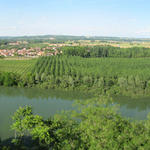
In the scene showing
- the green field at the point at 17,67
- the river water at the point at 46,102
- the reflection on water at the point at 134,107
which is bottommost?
the reflection on water at the point at 134,107

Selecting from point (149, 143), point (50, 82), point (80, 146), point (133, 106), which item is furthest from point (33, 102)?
point (149, 143)

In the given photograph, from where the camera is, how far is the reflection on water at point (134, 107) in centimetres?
1885

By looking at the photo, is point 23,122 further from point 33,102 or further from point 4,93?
point 4,93

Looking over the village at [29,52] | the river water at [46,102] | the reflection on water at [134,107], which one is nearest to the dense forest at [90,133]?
the river water at [46,102]

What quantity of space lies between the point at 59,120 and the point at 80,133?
223cm

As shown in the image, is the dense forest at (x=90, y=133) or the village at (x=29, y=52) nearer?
the dense forest at (x=90, y=133)

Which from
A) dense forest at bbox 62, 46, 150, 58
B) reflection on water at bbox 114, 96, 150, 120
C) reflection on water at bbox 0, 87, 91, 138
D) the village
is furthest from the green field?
the village

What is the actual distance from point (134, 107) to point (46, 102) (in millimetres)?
10353

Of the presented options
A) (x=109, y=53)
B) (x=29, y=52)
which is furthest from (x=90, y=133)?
(x=29, y=52)

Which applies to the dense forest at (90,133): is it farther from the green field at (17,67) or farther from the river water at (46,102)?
the green field at (17,67)

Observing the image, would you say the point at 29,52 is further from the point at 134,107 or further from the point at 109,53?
the point at 134,107

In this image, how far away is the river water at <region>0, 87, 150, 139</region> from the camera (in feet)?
60.5

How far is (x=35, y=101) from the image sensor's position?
21.8 m

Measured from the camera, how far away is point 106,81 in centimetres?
2517
